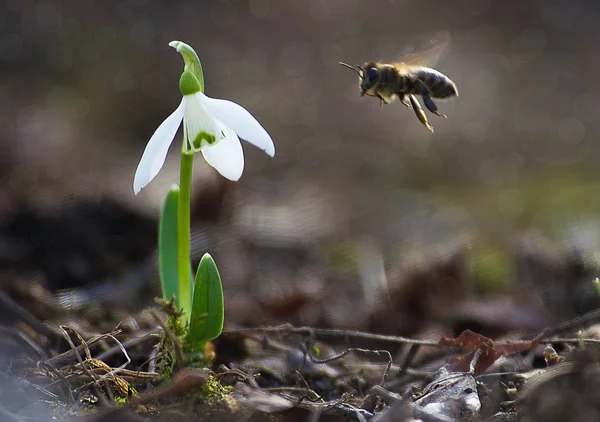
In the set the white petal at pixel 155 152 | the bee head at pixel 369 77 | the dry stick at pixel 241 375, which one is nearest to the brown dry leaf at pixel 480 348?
the dry stick at pixel 241 375

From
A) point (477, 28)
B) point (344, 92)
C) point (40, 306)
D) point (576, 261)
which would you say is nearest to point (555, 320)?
point (576, 261)

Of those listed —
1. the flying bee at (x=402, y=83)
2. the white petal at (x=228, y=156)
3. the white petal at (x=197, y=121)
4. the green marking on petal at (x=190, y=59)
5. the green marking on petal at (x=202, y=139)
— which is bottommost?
the white petal at (x=228, y=156)

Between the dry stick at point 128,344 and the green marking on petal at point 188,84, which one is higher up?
the green marking on petal at point 188,84

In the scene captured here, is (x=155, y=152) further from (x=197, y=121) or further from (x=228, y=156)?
(x=228, y=156)

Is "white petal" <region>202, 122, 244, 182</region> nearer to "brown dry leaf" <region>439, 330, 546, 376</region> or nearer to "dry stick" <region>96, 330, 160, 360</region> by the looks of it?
"dry stick" <region>96, 330, 160, 360</region>

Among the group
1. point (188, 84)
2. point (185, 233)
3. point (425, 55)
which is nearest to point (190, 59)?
point (188, 84)

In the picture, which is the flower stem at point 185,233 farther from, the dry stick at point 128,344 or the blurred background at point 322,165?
the blurred background at point 322,165
